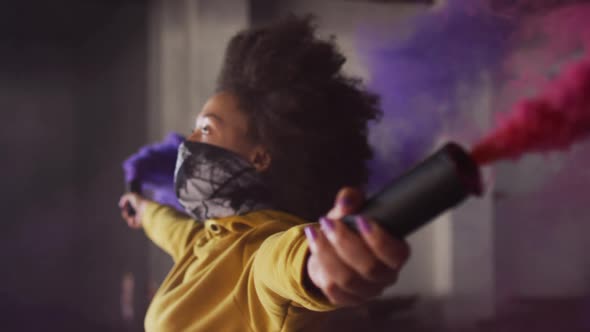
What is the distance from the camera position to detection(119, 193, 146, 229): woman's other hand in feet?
Result: 2.26

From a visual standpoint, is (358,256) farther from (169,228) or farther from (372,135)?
(169,228)

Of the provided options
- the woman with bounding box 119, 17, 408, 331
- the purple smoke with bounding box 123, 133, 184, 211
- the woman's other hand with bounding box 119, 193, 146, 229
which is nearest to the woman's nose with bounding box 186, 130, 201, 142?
the woman with bounding box 119, 17, 408, 331

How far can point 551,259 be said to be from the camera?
459 mm

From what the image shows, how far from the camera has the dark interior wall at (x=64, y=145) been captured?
66 cm

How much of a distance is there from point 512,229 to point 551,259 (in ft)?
0.13

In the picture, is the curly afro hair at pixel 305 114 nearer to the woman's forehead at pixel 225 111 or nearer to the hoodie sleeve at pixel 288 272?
the woman's forehead at pixel 225 111

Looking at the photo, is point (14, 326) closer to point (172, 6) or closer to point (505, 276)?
point (172, 6)

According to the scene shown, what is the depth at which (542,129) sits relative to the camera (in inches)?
9.6

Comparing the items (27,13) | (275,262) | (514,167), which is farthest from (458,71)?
(27,13)

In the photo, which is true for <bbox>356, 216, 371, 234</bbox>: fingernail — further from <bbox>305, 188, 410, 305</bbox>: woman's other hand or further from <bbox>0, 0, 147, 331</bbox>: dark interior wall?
A: <bbox>0, 0, 147, 331</bbox>: dark interior wall

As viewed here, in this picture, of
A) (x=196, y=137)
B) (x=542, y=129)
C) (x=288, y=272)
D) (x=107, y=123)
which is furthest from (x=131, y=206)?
(x=542, y=129)

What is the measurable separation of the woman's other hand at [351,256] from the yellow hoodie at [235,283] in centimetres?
4

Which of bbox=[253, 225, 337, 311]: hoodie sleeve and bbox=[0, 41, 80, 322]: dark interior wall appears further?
bbox=[0, 41, 80, 322]: dark interior wall

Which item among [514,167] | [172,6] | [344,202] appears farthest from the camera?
[172,6]
